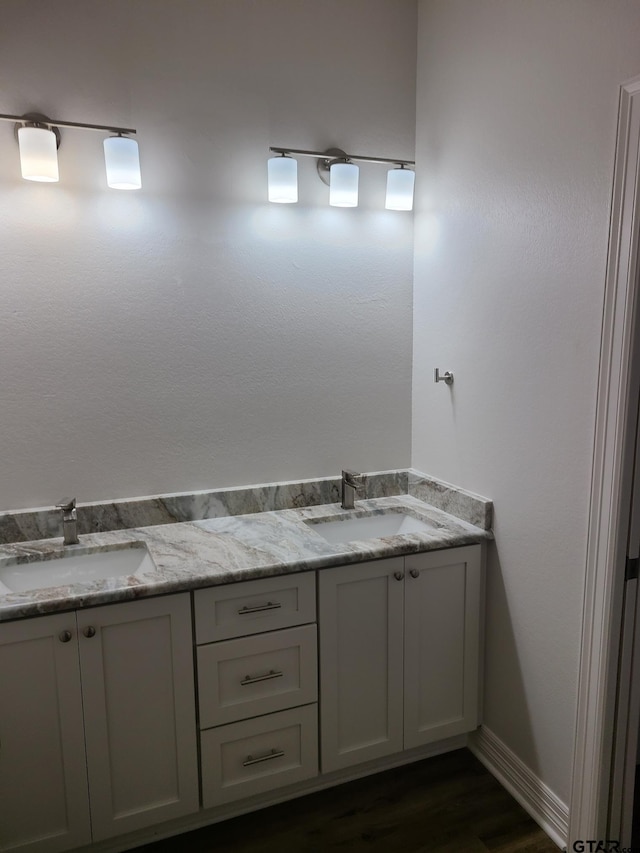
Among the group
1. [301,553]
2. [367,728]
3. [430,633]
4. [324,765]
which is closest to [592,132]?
[301,553]

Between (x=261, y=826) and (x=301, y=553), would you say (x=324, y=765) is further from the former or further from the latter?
(x=301, y=553)

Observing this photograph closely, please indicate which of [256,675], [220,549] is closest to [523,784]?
[256,675]

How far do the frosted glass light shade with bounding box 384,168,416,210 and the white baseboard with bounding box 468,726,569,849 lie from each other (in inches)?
77.3

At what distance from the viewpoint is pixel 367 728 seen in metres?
1.97

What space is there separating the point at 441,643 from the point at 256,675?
65 centimetres

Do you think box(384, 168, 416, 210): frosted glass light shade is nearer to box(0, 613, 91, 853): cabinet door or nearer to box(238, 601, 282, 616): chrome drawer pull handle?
box(238, 601, 282, 616): chrome drawer pull handle

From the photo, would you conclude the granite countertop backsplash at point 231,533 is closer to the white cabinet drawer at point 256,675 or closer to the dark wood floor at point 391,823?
the white cabinet drawer at point 256,675

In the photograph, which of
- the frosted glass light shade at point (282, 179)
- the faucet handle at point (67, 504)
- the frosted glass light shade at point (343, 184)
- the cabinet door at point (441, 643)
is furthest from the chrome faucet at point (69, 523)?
the frosted glass light shade at point (343, 184)

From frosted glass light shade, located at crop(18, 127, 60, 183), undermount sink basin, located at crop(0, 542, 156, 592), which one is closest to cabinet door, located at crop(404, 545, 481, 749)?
undermount sink basin, located at crop(0, 542, 156, 592)

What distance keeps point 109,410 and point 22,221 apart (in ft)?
2.19

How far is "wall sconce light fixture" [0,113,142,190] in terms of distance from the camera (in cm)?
179

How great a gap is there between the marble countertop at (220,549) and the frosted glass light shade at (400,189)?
1.17m

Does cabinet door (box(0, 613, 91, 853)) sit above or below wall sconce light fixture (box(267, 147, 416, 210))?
below

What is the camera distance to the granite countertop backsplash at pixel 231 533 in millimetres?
1663
